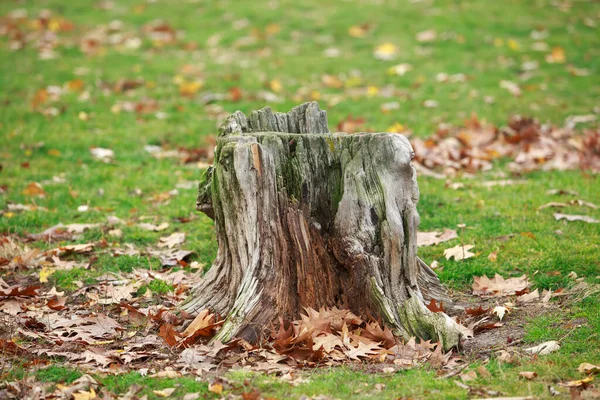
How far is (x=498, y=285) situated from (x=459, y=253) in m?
0.66

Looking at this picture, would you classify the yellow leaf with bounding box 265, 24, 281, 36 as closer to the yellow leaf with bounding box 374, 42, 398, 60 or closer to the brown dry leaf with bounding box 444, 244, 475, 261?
the yellow leaf with bounding box 374, 42, 398, 60

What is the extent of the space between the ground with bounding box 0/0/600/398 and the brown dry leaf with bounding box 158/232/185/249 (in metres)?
0.12

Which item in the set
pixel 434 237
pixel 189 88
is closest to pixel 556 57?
pixel 189 88

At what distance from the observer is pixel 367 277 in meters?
4.96

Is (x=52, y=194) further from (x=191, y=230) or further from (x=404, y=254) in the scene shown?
(x=404, y=254)

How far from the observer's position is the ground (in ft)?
15.7

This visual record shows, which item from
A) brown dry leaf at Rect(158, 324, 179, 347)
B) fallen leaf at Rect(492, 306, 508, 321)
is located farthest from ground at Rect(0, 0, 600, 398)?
brown dry leaf at Rect(158, 324, 179, 347)

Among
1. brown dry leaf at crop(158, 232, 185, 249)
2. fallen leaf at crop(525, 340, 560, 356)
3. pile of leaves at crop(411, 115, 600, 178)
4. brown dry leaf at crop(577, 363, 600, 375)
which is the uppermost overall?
brown dry leaf at crop(577, 363, 600, 375)

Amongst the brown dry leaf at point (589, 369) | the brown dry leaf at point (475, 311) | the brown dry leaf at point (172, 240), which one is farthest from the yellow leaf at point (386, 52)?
the brown dry leaf at point (589, 369)

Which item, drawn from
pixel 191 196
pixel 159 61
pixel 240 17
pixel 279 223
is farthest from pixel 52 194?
pixel 240 17

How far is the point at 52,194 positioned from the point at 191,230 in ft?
6.83

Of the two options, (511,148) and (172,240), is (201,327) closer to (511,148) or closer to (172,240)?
(172,240)

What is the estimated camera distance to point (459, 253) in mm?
6395

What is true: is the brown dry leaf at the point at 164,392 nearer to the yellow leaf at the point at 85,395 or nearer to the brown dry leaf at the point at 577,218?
the yellow leaf at the point at 85,395
